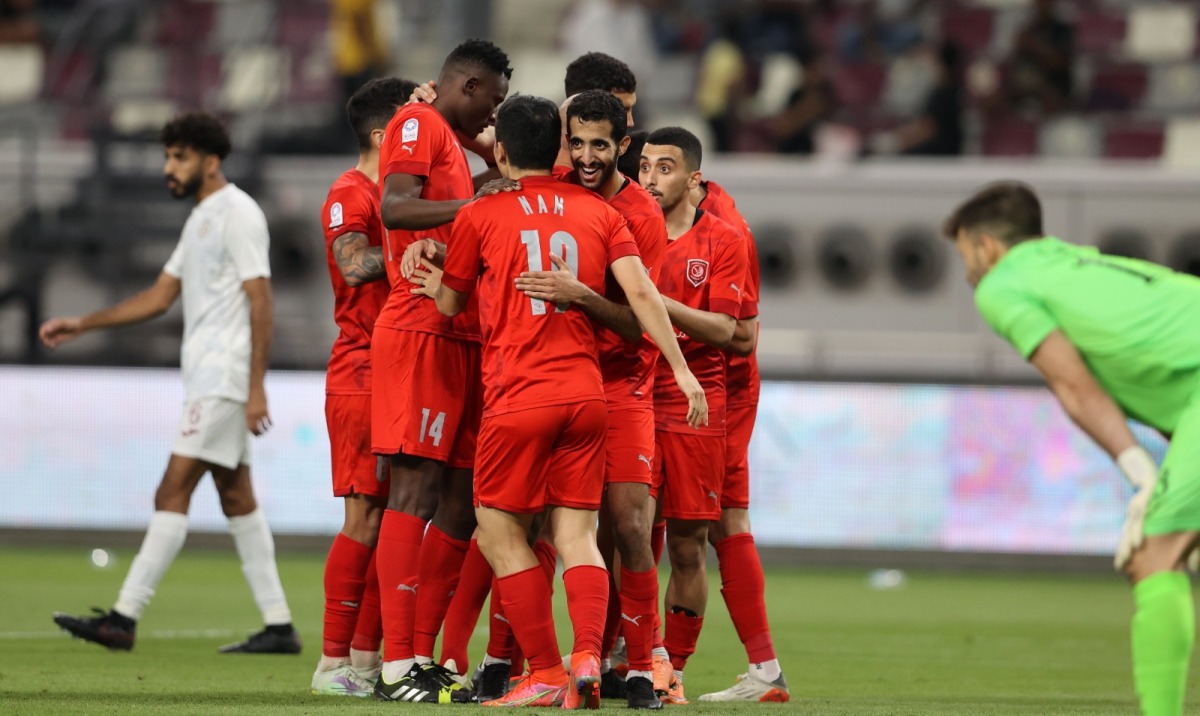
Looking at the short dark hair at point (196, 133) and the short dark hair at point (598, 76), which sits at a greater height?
the short dark hair at point (598, 76)

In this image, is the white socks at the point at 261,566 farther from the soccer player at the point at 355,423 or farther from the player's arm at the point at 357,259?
the player's arm at the point at 357,259

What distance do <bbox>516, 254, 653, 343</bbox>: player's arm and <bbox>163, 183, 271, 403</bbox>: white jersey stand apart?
321 cm

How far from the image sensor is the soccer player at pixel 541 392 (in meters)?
6.12

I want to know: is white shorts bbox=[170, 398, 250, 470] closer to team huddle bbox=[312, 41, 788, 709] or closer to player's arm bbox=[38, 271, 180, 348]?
player's arm bbox=[38, 271, 180, 348]

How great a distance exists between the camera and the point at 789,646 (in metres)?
9.73

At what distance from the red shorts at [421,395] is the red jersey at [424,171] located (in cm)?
5

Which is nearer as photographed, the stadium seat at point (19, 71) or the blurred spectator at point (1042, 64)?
the blurred spectator at point (1042, 64)

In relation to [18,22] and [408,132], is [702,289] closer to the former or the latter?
[408,132]

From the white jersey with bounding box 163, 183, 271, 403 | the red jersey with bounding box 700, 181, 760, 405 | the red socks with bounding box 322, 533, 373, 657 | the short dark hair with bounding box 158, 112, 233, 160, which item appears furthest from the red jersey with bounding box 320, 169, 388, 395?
the short dark hair with bounding box 158, 112, 233, 160

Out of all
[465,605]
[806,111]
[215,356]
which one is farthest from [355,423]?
[806,111]

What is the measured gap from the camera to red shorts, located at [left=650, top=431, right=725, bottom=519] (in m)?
7.06

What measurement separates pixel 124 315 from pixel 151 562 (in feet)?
4.49

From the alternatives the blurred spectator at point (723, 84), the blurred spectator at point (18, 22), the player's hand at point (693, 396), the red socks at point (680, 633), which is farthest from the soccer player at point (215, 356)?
the blurred spectator at point (18, 22)

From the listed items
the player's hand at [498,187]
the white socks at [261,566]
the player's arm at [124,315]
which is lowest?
the white socks at [261,566]
